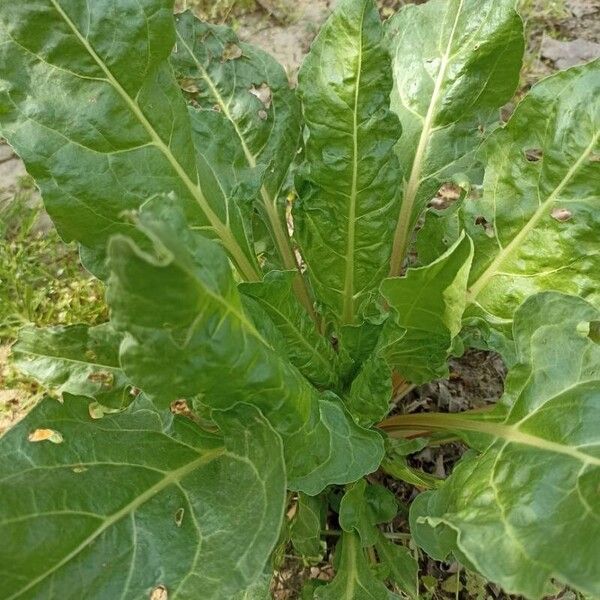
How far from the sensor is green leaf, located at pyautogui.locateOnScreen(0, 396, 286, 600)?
3.50 feet

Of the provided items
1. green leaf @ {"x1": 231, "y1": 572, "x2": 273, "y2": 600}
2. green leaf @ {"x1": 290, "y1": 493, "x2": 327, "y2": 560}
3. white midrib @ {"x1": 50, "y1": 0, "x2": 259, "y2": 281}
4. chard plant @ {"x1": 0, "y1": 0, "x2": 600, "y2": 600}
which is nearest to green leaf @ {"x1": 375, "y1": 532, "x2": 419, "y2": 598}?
chard plant @ {"x1": 0, "y1": 0, "x2": 600, "y2": 600}

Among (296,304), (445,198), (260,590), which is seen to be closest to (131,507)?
(260,590)

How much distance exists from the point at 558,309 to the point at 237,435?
1.82ft

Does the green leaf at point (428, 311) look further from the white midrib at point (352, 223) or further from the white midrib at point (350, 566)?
the white midrib at point (350, 566)

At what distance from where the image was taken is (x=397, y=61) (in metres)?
1.72

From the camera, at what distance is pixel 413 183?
1712 millimetres

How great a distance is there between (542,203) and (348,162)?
0.39 m

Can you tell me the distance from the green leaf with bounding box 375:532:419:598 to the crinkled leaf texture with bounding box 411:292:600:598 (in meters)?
0.25

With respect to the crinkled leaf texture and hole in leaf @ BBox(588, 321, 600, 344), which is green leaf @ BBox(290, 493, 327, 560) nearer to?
the crinkled leaf texture

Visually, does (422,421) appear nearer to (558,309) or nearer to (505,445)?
(505,445)

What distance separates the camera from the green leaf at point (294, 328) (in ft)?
4.18

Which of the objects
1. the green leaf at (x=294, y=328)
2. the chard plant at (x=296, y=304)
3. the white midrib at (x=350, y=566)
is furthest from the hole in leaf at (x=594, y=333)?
the white midrib at (x=350, y=566)

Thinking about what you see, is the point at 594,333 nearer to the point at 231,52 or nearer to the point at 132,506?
the point at 132,506

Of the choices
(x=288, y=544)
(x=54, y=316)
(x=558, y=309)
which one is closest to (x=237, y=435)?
(x=558, y=309)
